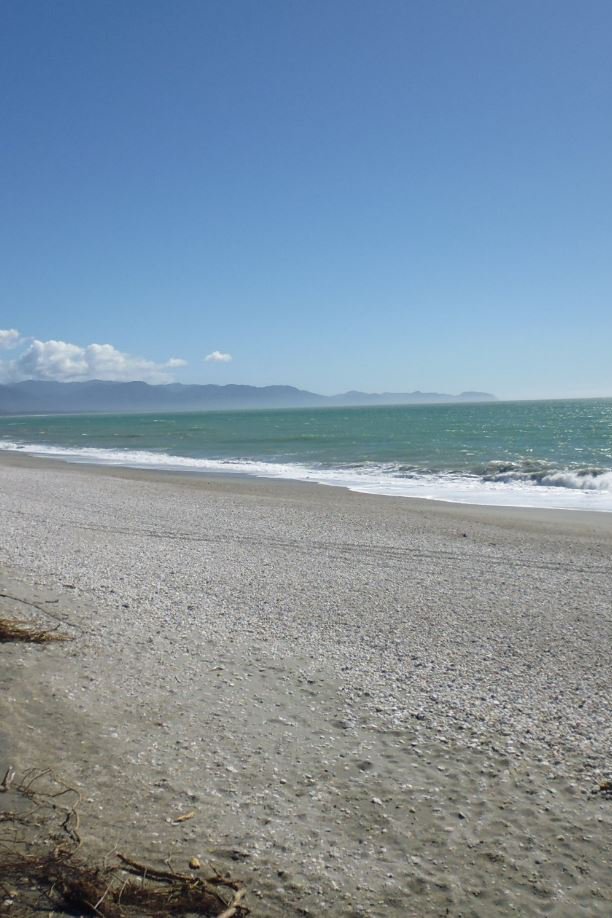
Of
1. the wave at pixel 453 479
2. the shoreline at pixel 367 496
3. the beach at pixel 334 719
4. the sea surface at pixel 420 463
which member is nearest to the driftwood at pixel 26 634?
the beach at pixel 334 719

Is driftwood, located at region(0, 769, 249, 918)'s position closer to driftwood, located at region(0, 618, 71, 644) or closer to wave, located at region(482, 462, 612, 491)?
driftwood, located at region(0, 618, 71, 644)

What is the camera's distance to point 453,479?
24.3 meters

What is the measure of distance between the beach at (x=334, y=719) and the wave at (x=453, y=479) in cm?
A: 938

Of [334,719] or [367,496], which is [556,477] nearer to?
[367,496]

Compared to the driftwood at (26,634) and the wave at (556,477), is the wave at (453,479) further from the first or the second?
the driftwood at (26,634)

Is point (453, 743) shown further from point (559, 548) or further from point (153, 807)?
point (559, 548)

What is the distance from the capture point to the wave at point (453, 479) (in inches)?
760

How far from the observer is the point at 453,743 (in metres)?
4.36

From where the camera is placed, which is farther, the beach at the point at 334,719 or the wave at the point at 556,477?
the wave at the point at 556,477

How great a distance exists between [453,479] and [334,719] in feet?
66.8

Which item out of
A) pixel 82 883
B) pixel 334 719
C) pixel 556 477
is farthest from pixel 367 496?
pixel 82 883

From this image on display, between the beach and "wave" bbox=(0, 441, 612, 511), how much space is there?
938 centimetres

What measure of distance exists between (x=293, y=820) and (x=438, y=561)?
6882mm

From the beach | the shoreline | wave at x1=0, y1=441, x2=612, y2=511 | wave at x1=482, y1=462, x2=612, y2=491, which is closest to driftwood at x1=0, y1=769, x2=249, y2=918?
the beach
